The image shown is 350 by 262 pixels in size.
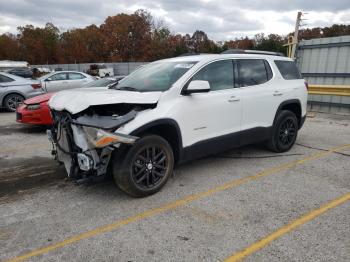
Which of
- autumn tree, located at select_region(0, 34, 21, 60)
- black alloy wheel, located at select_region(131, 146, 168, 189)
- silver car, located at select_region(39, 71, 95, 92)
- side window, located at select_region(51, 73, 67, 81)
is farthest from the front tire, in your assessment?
autumn tree, located at select_region(0, 34, 21, 60)

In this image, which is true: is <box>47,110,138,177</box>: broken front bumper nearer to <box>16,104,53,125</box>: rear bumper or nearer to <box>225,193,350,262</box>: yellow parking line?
<box>225,193,350,262</box>: yellow parking line

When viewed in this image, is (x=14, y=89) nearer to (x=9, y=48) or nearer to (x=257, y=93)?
(x=257, y=93)

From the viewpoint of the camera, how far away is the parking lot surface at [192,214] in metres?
2.96

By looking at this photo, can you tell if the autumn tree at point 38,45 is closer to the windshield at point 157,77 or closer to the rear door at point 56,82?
the rear door at point 56,82

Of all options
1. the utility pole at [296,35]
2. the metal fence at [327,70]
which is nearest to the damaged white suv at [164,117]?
the metal fence at [327,70]

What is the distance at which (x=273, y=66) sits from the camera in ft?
18.7

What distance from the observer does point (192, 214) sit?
362cm

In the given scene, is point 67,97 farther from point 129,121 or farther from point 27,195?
point 27,195


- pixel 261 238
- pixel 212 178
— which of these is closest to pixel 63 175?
pixel 212 178

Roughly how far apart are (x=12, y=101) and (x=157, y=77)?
910cm

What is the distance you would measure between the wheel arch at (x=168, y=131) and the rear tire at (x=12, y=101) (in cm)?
945

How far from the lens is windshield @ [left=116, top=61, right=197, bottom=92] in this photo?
436 centimetres

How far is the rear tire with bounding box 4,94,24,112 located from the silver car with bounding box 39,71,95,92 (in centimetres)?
173

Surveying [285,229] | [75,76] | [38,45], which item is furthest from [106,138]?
[38,45]
